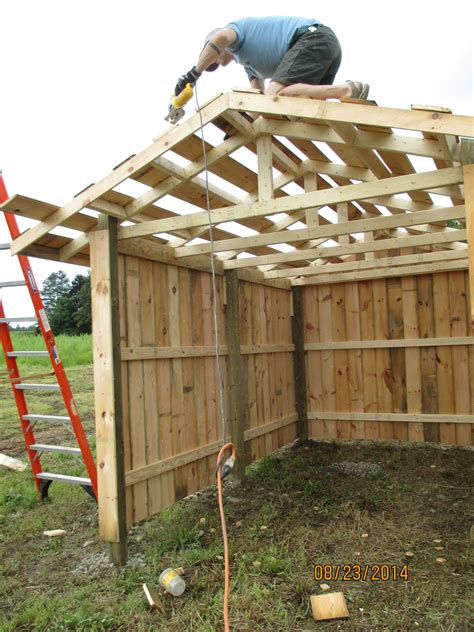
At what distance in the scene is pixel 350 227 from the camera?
3.28 m

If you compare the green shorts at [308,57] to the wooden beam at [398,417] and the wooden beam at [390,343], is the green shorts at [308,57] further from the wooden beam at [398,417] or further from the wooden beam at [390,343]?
the wooden beam at [398,417]

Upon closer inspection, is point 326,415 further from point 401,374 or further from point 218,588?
point 218,588

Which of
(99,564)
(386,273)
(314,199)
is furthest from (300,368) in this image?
(314,199)

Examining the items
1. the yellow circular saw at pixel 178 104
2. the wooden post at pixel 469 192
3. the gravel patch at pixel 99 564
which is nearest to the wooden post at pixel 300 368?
the gravel patch at pixel 99 564

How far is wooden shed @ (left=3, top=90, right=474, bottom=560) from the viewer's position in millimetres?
2688

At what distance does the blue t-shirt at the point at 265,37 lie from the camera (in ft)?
9.39

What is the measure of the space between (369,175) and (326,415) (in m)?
3.72

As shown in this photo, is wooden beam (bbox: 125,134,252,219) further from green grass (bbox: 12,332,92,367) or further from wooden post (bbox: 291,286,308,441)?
green grass (bbox: 12,332,92,367)

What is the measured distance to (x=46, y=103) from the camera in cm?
614

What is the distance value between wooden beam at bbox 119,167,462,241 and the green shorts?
0.74m

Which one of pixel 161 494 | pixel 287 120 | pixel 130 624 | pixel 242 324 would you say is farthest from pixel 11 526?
pixel 287 120

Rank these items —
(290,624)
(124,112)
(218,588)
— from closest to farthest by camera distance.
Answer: (290,624)
(218,588)
(124,112)
